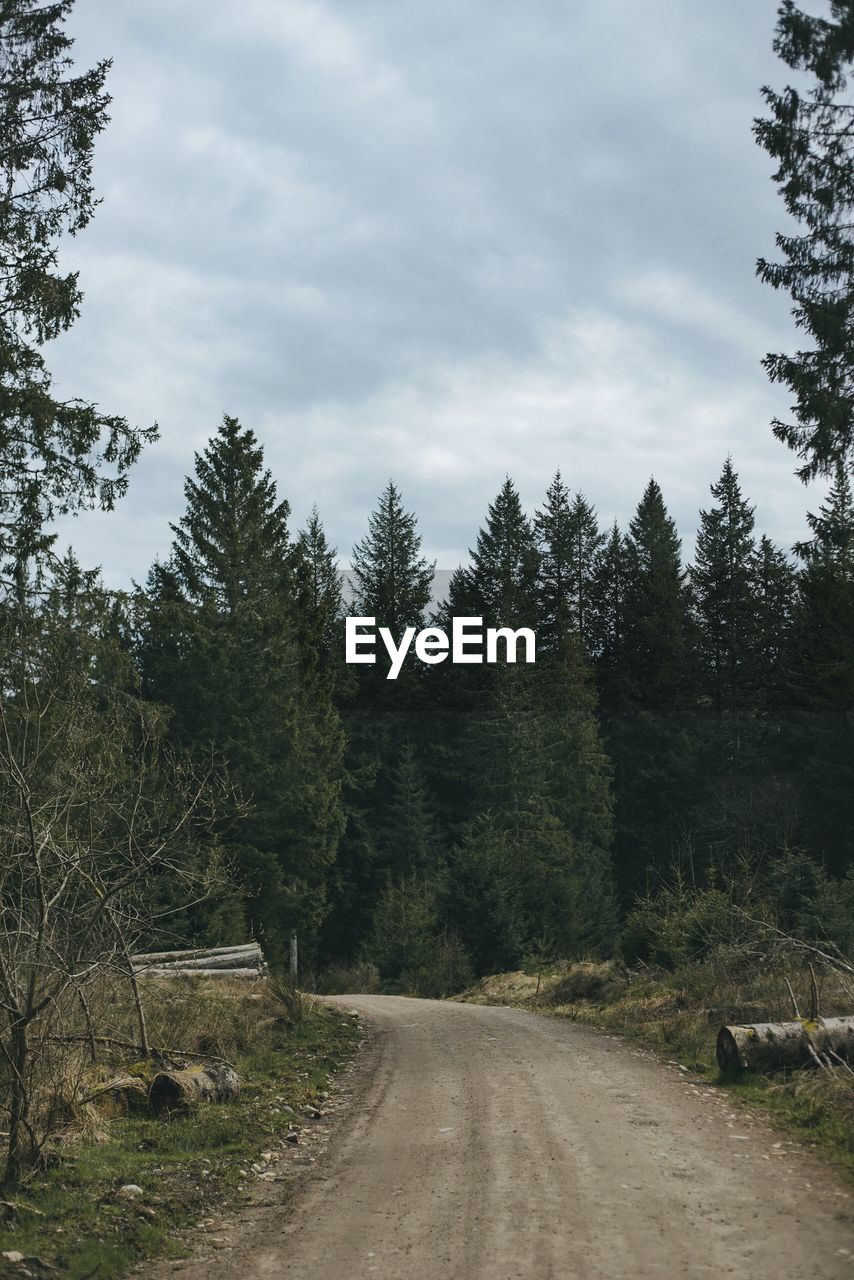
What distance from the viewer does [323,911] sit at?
41125 mm

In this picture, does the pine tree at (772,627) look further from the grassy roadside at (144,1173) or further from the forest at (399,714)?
the grassy roadside at (144,1173)

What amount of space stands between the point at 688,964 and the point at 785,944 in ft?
10.1

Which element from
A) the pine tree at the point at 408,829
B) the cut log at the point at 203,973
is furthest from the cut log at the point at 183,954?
the pine tree at the point at 408,829

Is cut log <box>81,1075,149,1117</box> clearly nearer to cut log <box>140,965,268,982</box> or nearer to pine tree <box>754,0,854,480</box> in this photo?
cut log <box>140,965,268,982</box>

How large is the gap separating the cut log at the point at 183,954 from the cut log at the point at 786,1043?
7416 mm

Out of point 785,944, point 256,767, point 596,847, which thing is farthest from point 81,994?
point 596,847

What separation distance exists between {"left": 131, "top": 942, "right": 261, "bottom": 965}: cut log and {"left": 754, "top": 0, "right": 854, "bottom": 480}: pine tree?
1335 centimetres

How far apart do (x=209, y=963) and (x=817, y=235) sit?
17.7 meters

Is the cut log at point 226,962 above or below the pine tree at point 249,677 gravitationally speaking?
below

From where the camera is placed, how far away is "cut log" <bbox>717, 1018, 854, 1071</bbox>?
1148 cm

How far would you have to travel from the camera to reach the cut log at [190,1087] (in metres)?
10.8

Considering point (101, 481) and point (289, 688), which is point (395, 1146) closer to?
point (101, 481)

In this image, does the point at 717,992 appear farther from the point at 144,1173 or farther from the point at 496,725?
the point at 496,725

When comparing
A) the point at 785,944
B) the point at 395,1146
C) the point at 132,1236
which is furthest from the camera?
the point at 785,944
